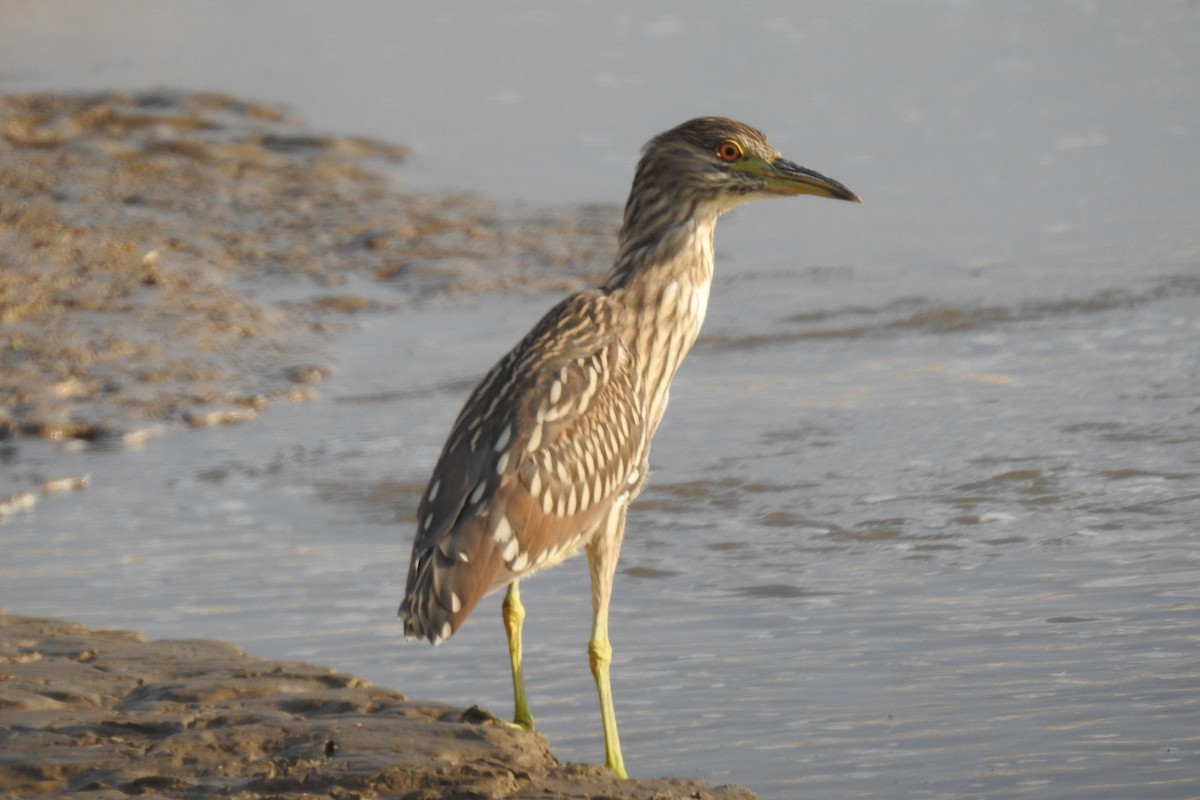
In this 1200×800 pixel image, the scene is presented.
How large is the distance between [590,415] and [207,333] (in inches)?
203

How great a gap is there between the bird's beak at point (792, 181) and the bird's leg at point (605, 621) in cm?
119

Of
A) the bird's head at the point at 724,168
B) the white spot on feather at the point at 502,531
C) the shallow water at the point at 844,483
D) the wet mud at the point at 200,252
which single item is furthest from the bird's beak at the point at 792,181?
the wet mud at the point at 200,252

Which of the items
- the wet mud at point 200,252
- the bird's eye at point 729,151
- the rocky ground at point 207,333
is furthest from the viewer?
the wet mud at point 200,252

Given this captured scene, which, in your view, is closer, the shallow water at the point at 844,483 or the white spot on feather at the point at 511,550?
the white spot on feather at the point at 511,550

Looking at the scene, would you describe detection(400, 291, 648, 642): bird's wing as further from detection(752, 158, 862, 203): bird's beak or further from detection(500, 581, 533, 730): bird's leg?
detection(752, 158, 862, 203): bird's beak

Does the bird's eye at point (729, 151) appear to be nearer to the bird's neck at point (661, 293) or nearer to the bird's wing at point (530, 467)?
the bird's neck at point (661, 293)

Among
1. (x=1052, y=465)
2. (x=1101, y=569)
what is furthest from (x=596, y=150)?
(x=1101, y=569)

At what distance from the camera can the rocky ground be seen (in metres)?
4.61

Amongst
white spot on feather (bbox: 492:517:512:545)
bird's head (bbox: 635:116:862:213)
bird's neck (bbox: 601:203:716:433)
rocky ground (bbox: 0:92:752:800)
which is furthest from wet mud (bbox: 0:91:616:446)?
white spot on feather (bbox: 492:517:512:545)

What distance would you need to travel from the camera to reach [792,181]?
595cm

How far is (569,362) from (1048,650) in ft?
5.83

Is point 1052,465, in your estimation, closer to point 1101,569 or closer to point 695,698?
point 1101,569

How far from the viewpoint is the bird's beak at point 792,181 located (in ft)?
19.4

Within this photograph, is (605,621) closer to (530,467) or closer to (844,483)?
(530,467)
